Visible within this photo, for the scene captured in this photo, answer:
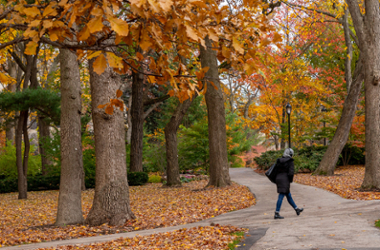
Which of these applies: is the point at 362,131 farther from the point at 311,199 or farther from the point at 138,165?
the point at 138,165

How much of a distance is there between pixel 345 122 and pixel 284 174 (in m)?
9.21

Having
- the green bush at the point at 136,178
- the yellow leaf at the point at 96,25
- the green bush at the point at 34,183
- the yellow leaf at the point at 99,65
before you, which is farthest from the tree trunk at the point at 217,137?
the yellow leaf at the point at 96,25

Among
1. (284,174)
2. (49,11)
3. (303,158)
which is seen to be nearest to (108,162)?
(284,174)

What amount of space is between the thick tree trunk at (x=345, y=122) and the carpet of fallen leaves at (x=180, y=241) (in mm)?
11213

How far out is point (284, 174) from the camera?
8188mm

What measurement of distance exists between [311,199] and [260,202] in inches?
57.3

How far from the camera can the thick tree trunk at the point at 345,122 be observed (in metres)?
15.6

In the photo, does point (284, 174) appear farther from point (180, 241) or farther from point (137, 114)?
point (137, 114)

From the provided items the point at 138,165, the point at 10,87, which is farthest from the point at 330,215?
the point at 10,87

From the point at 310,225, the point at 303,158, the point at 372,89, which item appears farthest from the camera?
the point at 303,158

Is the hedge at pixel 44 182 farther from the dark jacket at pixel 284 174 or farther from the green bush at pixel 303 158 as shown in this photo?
the dark jacket at pixel 284 174

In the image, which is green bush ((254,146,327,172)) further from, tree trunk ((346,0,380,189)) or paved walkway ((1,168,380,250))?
paved walkway ((1,168,380,250))

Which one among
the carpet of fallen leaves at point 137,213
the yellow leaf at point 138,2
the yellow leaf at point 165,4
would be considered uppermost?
the yellow leaf at point 138,2

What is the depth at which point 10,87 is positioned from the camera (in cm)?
2367
